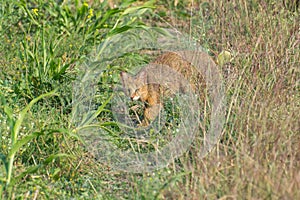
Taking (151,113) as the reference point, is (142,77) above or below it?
above

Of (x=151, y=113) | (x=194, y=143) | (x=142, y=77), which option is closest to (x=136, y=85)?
(x=142, y=77)

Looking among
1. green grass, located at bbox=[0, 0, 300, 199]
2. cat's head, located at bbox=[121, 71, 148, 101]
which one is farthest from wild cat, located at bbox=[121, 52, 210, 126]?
green grass, located at bbox=[0, 0, 300, 199]

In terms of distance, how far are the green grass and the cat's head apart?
0.23m

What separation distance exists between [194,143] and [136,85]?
87 centimetres

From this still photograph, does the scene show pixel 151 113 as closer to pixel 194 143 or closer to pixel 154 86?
pixel 154 86

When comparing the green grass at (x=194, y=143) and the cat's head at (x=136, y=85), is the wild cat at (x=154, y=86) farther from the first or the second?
the green grass at (x=194, y=143)

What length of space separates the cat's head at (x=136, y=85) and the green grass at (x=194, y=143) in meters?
0.23

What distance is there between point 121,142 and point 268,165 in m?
1.24

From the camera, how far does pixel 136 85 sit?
15.5 feet

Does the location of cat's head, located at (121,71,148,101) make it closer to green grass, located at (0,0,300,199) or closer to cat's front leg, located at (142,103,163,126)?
cat's front leg, located at (142,103,163,126)

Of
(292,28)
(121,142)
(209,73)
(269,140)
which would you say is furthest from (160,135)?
(292,28)

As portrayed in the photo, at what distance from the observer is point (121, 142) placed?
4.51 m

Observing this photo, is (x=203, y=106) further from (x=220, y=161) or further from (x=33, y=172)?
(x=33, y=172)

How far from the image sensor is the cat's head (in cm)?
473
